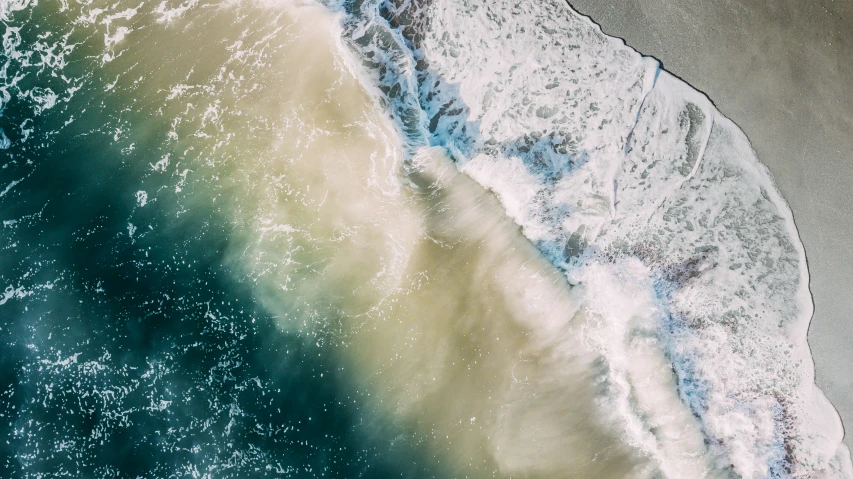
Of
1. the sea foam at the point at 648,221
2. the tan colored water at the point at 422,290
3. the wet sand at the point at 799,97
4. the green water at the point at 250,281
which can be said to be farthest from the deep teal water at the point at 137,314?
the wet sand at the point at 799,97

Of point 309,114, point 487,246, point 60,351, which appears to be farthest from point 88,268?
point 487,246

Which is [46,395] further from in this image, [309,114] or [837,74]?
[837,74]

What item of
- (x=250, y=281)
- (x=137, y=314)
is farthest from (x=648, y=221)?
(x=137, y=314)

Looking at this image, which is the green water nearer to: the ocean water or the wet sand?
the ocean water

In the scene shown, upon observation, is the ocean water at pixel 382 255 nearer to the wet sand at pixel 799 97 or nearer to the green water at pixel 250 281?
the green water at pixel 250 281

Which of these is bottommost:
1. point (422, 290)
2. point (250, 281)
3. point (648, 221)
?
point (250, 281)

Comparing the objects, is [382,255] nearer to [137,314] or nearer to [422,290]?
[422,290]
